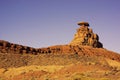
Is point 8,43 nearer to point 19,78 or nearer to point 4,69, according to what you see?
→ point 4,69

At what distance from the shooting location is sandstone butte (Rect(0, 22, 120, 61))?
56.6 meters

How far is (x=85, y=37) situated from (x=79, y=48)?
851cm

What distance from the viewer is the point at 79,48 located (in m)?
69.1

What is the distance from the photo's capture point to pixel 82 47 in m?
70.6

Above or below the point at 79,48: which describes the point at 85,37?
above

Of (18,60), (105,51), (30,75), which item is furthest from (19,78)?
(105,51)

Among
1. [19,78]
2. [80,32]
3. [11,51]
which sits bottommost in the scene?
[19,78]

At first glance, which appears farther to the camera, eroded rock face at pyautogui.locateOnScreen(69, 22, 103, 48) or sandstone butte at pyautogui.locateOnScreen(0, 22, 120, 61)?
eroded rock face at pyautogui.locateOnScreen(69, 22, 103, 48)

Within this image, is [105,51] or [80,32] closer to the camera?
[105,51]

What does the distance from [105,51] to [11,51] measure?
27.5 metres

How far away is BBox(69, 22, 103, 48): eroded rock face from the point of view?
251ft

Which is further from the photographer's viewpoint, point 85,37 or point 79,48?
point 85,37

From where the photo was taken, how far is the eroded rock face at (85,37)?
7644 cm

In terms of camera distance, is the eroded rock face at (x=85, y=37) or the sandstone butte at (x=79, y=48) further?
the eroded rock face at (x=85, y=37)
